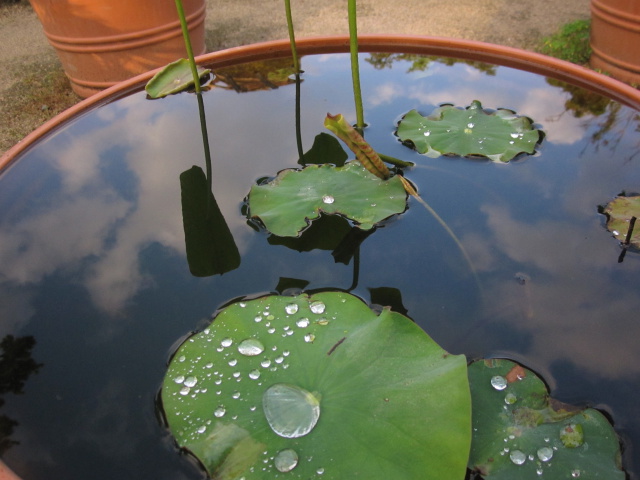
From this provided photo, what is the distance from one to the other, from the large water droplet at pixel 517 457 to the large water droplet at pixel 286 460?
0.74 feet

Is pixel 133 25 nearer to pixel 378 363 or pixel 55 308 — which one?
pixel 55 308

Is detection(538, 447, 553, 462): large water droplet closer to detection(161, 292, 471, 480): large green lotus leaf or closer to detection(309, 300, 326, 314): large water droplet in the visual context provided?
detection(161, 292, 471, 480): large green lotus leaf

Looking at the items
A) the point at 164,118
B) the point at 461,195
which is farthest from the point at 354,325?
the point at 164,118

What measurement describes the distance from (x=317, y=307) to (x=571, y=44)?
2439 millimetres

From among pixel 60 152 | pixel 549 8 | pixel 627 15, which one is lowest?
pixel 549 8

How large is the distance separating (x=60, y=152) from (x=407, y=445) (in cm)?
89

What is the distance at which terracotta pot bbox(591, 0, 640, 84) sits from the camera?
1929 mm

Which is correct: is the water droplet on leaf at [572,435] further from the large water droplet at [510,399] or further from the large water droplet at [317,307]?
the large water droplet at [317,307]

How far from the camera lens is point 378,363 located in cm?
56

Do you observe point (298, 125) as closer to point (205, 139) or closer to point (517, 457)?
point (205, 139)

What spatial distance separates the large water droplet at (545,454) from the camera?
1.66 ft

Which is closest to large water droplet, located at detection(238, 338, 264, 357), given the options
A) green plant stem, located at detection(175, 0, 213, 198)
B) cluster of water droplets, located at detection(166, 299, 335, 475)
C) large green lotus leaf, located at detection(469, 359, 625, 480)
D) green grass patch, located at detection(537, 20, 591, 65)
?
cluster of water droplets, located at detection(166, 299, 335, 475)

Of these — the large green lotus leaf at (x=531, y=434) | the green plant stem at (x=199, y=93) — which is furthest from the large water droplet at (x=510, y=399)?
the green plant stem at (x=199, y=93)

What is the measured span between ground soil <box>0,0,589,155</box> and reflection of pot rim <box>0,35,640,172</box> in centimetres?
131
